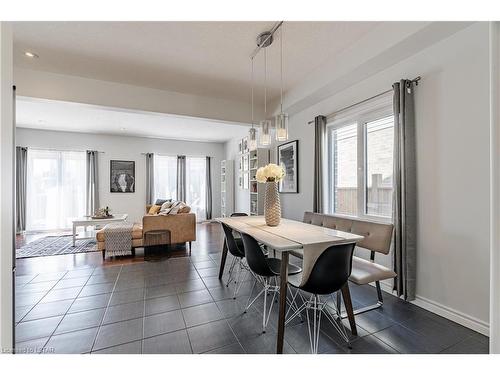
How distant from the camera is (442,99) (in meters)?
2.01

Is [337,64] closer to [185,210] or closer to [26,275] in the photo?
[185,210]

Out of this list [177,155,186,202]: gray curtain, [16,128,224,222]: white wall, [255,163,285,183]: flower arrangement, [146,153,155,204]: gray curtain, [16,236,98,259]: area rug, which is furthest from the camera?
[177,155,186,202]: gray curtain

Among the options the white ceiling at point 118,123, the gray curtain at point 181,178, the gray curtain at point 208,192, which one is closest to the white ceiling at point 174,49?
the white ceiling at point 118,123

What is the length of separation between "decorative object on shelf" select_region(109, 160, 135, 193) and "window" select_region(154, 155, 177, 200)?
27.0 inches

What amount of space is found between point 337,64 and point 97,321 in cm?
369

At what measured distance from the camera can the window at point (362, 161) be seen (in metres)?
2.56

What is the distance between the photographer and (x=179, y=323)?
1.92 meters

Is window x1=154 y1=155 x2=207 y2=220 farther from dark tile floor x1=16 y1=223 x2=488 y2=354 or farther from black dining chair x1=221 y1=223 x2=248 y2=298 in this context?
black dining chair x1=221 y1=223 x2=248 y2=298

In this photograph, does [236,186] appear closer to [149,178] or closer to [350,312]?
[149,178]

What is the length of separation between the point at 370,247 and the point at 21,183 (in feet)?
26.3

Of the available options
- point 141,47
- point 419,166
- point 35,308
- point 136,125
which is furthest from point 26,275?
point 419,166

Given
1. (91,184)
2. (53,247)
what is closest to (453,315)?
(53,247)

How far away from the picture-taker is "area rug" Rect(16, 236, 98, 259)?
4.01 metres

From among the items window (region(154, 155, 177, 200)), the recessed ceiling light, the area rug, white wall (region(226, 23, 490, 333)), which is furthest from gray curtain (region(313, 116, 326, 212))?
window (region(154, 155, 177, 200))
